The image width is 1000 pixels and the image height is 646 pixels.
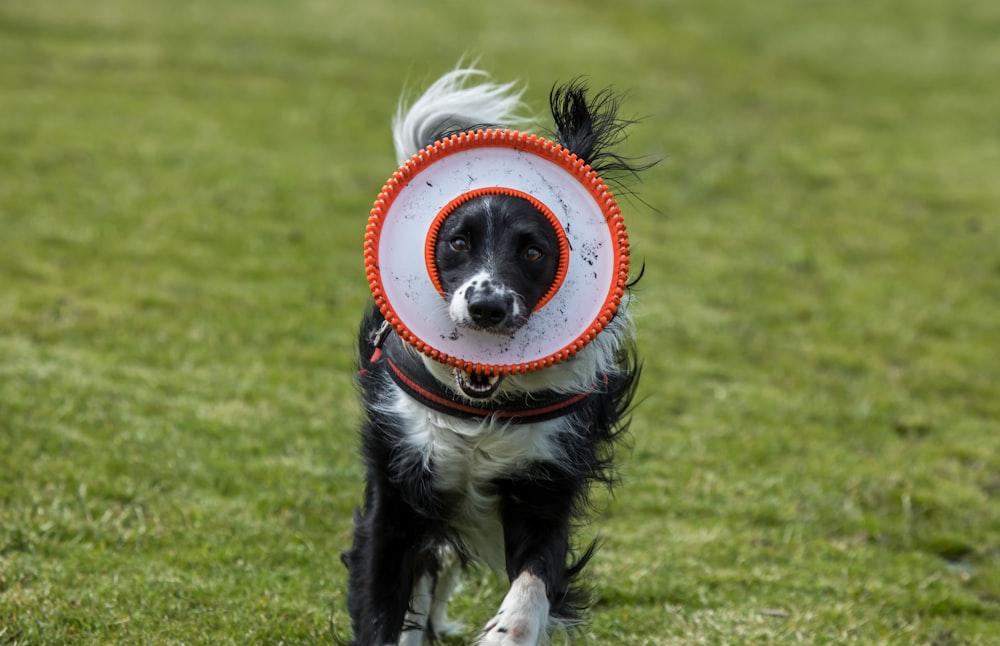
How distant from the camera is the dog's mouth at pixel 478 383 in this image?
12.7 feet

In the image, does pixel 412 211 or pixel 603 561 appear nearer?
pixel 412 211

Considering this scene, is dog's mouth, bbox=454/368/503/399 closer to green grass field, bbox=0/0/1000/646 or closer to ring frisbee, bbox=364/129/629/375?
ring frisbee, bbox=364/129/629/375

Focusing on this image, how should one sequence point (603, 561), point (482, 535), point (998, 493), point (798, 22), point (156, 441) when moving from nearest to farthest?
point (482, 535)
point (603, 561)
point (156, 441)
point (998, 493)
point (798, 22)

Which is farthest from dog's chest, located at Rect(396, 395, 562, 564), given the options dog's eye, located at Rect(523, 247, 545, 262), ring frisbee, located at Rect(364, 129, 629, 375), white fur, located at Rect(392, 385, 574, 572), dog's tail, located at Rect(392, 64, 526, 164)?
dog's tail, located at Rect(392, 64, 526, 164)

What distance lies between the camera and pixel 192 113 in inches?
583

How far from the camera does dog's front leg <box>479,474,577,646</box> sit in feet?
12.6

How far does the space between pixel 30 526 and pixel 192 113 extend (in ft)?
33.2

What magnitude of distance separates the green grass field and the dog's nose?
6.03 feet

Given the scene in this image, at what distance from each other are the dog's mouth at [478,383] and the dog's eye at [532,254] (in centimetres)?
39

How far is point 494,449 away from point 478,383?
25 cm

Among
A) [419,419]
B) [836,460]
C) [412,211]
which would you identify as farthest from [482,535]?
[836,460]

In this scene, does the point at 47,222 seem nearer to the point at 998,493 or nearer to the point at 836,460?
the point at 836,460

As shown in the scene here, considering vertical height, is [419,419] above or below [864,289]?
above

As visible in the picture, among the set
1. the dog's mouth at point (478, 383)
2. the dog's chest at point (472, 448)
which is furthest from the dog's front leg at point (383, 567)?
the dog's mouth at point (478, 383)
